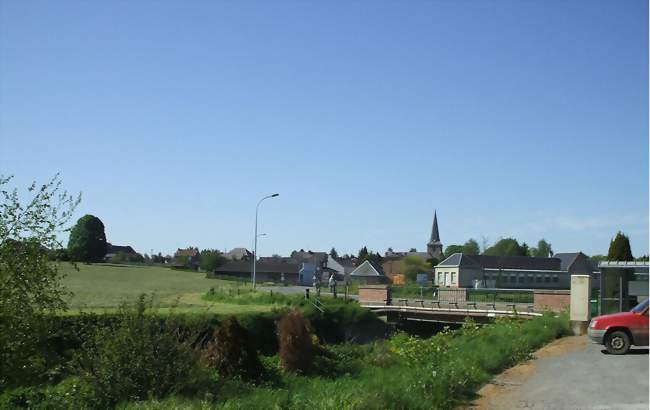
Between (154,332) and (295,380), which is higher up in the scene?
(154,332)

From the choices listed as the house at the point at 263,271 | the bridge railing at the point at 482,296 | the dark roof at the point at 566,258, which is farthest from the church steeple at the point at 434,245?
the bridge railing at the point at 482,296

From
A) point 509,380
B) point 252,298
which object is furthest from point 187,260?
point 509,380

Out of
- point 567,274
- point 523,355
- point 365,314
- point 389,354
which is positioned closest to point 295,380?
point 389,354

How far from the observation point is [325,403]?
10.2 metres

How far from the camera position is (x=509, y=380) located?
1463 centimetres

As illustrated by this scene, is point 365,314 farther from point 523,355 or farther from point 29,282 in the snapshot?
point 29,282

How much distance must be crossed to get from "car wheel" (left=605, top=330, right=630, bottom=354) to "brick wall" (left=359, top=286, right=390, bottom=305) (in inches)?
1118

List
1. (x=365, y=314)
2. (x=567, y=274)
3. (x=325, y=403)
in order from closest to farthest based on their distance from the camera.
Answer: (x=325, y=403)
(x=365, y=314)
(x=567, y=274)

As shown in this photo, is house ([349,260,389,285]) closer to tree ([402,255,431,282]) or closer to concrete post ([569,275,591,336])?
tree ([402,255,431,282])

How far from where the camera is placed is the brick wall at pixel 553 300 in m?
28.9

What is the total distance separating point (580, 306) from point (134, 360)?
1528 centimetres

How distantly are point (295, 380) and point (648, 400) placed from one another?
14.3 m

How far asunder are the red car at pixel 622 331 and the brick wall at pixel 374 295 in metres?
28.3

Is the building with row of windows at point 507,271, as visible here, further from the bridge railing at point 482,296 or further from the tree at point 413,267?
the bridge railing at point 482,296
